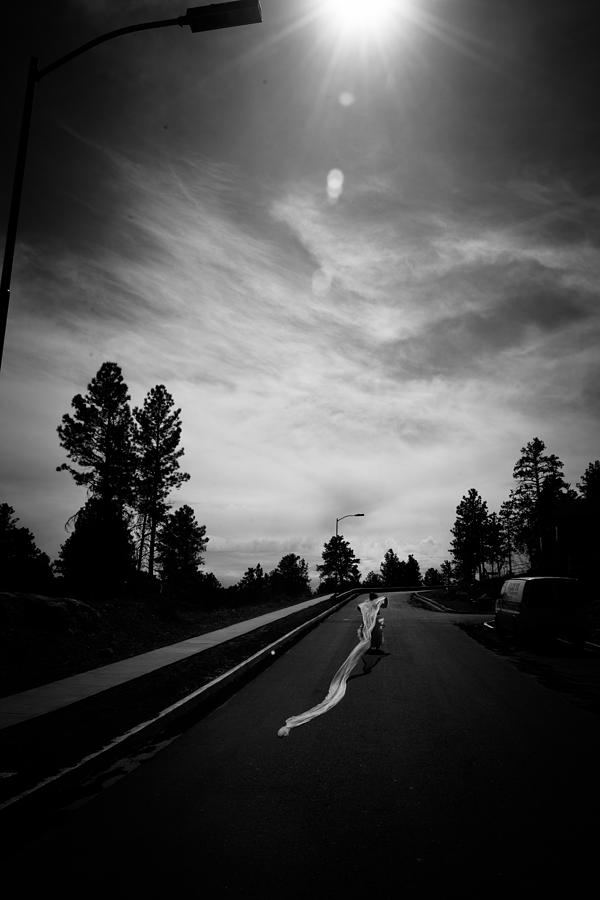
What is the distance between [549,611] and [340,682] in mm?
7821

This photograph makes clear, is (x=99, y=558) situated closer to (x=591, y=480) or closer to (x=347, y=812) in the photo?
(x=347, y=812)

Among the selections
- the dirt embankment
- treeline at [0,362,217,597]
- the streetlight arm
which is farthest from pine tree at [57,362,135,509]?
the streetlight arm

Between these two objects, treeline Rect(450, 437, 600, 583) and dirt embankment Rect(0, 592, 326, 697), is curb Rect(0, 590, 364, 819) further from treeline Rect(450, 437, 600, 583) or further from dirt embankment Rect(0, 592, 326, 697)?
treeline Rect(450, 437, 600, 583)

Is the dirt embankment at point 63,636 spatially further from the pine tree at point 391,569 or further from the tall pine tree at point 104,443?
the pine tree at point 391,569

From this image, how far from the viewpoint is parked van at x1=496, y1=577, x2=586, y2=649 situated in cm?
1477

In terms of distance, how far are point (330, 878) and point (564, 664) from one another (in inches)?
433

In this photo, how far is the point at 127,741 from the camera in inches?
238

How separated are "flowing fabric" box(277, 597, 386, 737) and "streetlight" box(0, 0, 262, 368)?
21.3 ft

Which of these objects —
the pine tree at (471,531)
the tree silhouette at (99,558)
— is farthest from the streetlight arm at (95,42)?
the pine tree at (471,531)

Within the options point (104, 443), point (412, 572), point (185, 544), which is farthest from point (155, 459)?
point (412, 572)

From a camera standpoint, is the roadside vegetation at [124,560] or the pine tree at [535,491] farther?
the pine tree at [535,491]

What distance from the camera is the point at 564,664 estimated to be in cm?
1243

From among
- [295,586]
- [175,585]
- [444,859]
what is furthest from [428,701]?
[295,586]

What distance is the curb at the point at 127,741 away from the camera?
4453 millimetres
